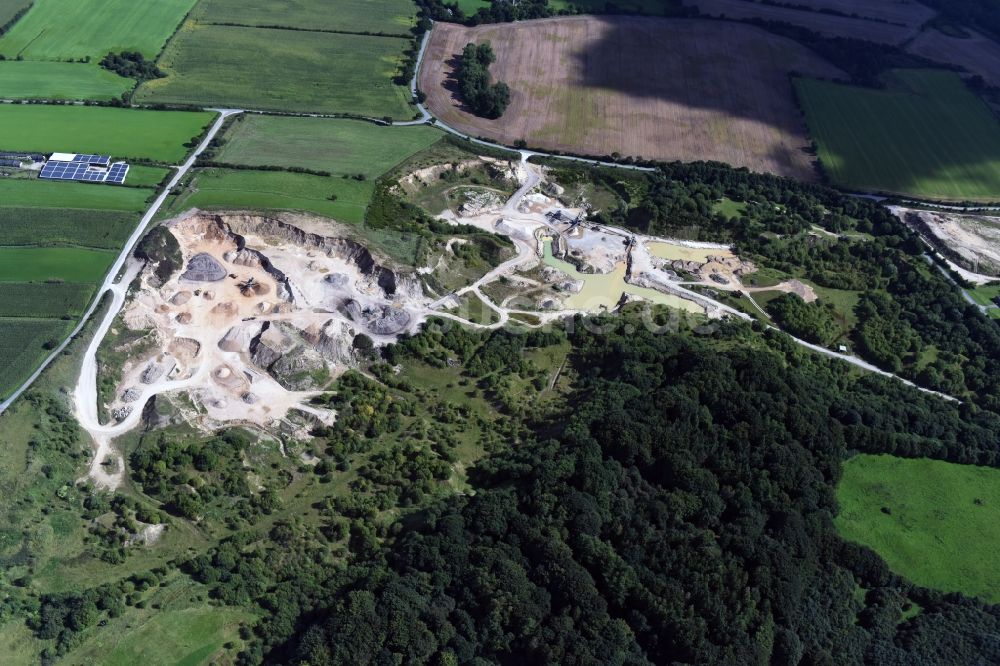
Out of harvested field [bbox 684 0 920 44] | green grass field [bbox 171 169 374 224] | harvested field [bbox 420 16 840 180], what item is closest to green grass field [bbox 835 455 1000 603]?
harvested field [bbox 420 16 840 180]

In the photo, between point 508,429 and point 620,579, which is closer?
point 620,579

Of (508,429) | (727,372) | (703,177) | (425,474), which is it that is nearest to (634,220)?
(703,177)

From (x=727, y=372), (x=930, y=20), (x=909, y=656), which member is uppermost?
(x=930, y=20)

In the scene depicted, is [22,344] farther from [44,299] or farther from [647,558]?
[647,558]

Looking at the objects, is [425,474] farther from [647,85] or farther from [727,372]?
[647,85]

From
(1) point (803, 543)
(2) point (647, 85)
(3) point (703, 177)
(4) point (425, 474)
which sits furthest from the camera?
(2) point (647, 85)

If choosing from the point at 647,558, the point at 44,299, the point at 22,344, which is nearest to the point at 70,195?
the point at 44,299

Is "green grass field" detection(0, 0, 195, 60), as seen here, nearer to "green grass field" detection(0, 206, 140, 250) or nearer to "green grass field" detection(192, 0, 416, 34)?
A: "green grass field" detection(192, 0, 416, 34)
